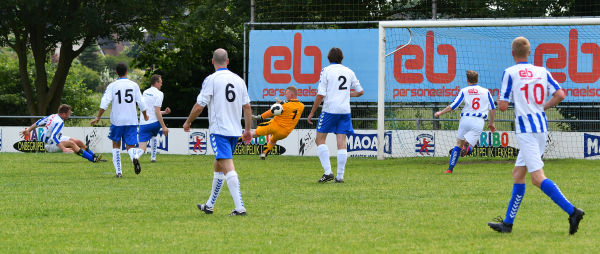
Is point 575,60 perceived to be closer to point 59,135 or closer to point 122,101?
point 122,101

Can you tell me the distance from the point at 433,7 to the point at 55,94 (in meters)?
18.0

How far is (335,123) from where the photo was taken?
1382 centimetres

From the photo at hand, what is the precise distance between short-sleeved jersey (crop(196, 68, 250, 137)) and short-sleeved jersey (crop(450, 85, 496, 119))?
7467mm

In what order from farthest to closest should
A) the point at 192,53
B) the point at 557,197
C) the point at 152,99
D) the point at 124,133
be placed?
the point at 192,53
the point at 152,99
the point at 124,133
the point at 557,197

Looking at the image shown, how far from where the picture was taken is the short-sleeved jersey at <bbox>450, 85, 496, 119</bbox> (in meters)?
16.2

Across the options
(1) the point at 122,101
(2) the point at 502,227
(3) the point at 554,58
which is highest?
(3) the point at 554,58

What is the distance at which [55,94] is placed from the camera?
115 ft

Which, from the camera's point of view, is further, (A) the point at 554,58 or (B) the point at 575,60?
(A) the point at 554,58

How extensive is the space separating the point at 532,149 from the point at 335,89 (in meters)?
6.15

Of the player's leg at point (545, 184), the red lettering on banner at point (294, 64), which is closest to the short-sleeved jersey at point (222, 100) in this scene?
the player's leg at point (545, 184)

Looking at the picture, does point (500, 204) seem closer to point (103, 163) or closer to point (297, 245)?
point (297, 245)

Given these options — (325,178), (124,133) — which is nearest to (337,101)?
(325,178)

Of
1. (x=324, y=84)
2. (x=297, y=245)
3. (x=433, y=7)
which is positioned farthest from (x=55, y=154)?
(x=297, y=245)

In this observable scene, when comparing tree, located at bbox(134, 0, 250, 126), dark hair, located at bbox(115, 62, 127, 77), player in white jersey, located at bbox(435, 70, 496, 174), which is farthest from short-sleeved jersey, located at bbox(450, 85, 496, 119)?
tree, located at bbox(134, 0, 250, 126)
